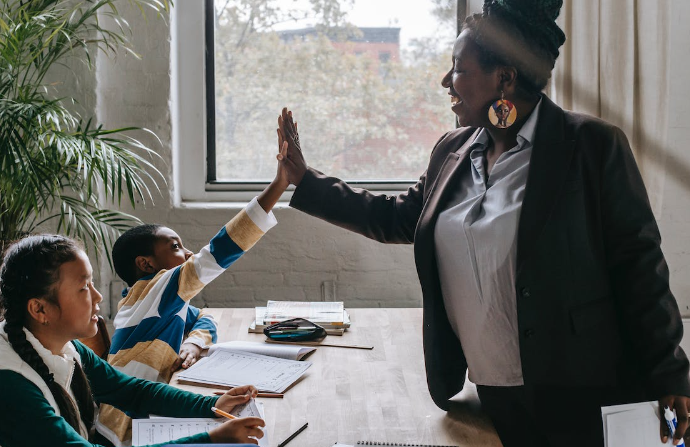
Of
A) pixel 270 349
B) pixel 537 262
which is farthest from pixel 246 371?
pixel 537 262

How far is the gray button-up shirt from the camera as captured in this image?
1.49 m

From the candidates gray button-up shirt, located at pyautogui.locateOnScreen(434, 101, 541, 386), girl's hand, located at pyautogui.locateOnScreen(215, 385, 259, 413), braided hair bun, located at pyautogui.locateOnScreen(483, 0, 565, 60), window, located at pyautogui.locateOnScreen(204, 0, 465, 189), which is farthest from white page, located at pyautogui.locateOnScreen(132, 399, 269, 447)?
window, located at pyautogui.locateOnScreen(204, 0, 465, 189)

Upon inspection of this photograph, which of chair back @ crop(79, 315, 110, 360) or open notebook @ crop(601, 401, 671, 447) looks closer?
open notebook @ crop(601, 401, 671, 447)

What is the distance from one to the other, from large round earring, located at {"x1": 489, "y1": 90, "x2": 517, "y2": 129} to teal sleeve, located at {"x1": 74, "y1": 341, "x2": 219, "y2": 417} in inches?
36.2

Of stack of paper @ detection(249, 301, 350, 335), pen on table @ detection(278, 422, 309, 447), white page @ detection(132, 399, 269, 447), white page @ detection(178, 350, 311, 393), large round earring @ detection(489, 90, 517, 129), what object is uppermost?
large round earring @ detection(489, 90, 517, 129)

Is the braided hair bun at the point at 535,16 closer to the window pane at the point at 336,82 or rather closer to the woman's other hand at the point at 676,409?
the woman's other hand at the point at 676,409

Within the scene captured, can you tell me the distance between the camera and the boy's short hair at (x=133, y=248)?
2.11 m

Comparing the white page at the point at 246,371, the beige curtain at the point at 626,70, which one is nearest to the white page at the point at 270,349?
the white page at the point at 246,371

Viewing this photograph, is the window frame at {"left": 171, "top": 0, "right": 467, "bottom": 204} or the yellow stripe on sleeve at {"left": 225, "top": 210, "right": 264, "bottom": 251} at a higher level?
the window frame at {"left": 171, "top": 0, "right": 467, "bottom": 204}

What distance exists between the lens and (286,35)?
312 centimetres

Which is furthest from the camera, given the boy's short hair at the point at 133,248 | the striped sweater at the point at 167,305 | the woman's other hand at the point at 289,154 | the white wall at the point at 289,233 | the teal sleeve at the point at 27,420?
the white wall at the point at 289,233

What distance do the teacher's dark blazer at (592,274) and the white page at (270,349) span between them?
0.69 meters

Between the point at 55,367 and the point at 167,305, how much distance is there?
1.68ft

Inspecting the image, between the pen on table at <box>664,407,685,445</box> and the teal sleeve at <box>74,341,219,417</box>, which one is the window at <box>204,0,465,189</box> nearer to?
the teal sleeve at <box>74,341,219,417</box>
